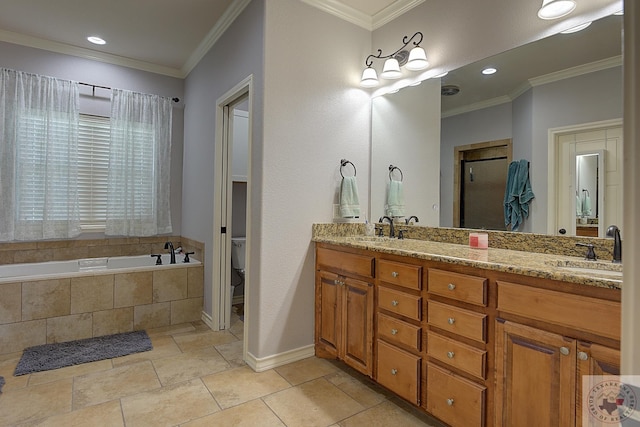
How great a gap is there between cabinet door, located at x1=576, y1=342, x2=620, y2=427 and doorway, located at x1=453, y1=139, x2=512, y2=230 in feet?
3.26

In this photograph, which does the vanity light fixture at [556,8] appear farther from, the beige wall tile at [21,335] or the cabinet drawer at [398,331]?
the beige wall tile at [21,335]

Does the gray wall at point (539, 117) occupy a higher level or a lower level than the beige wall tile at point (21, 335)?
higher

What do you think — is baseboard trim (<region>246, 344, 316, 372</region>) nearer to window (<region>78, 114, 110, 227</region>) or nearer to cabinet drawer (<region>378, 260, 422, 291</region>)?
cabinet drawer (<region>378, 260, 422, 291</region>)

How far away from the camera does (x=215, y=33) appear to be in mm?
3129

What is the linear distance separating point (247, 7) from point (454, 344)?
2684mm

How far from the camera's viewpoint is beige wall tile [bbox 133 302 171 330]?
124 inches

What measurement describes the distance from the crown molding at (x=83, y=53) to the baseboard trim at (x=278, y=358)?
3.34 m

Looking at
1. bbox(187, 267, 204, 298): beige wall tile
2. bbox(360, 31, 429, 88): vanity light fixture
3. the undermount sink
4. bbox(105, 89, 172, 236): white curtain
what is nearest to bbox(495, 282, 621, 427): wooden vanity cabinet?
the undermount sink

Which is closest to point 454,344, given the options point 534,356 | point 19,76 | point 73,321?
point 534,356

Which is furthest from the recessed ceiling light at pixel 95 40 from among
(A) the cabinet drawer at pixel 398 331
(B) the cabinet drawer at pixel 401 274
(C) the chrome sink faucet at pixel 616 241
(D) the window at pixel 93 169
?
(C) the chrome sink faucet at pixel 616 241

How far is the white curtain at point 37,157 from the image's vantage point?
124 inches

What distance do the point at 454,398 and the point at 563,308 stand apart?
2.26 feet

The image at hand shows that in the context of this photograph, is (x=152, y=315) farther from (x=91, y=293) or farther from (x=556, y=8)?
(x=556, y=8)

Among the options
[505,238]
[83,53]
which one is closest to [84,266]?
[83,53]
